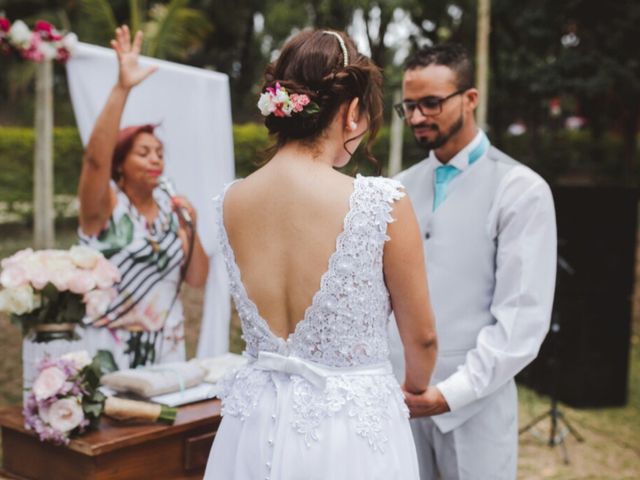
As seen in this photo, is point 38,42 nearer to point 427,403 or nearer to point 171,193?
point 171,193

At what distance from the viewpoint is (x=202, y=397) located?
2.90 meters

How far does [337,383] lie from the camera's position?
189 cm

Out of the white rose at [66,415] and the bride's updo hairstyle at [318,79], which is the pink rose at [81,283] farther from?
the bride's updo hairstyle at [318,79]

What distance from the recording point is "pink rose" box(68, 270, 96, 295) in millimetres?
2740

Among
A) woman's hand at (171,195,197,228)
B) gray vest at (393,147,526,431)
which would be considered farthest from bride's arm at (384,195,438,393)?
woman's hand at (171,195,197,228)

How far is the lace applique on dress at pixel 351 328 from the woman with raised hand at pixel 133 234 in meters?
1.59

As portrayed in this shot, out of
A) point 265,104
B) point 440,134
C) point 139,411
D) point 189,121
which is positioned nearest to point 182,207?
point 189,121

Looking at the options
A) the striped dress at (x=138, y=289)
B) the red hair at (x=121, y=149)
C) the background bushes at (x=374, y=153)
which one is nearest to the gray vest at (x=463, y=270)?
the striped dress at (x=138, y=289)

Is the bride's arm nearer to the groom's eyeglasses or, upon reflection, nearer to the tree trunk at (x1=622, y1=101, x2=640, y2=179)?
the groom's eyeglasses

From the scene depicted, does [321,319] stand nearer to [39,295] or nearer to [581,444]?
[39,295]

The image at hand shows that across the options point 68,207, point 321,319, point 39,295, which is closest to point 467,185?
point 321,319

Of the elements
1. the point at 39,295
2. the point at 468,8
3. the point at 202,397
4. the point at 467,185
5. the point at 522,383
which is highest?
the point at 468,8

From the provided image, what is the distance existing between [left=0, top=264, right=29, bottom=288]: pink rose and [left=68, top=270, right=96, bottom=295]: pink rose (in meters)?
0.15

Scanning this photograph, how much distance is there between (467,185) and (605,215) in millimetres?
4258
